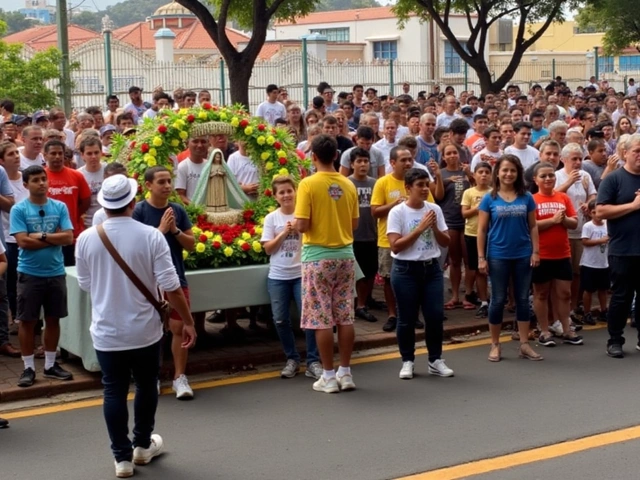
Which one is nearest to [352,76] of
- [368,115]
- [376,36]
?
[368,115]

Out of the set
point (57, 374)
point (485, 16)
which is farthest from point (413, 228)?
point (485, 16)

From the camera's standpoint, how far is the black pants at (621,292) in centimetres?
923

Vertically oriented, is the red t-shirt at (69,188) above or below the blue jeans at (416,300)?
above

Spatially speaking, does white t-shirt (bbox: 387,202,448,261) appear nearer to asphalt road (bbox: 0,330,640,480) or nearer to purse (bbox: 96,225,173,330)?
asphalt road (bbox: 0,330,640,480)

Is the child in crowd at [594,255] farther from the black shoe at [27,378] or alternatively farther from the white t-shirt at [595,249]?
the black shoe at [27,378]

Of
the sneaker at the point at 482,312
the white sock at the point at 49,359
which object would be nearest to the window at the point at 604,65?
the sneaker at the point at 482,312

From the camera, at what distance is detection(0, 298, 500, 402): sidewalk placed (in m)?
8.16

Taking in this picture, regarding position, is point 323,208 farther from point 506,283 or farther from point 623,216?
point 623,216

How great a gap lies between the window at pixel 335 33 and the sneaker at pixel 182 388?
61222 millimetres

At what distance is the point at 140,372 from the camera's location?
250 inches

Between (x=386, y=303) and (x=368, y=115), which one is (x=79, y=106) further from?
(x=386, y=303)

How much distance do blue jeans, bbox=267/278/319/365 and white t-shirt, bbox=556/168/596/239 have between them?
3237mm

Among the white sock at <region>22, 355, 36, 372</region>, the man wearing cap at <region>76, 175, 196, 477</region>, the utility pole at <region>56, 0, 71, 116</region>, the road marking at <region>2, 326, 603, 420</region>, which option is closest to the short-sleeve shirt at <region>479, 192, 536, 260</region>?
the road marking at <region>2, 326, 603, 420</region>

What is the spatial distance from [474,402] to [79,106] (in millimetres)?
16177
